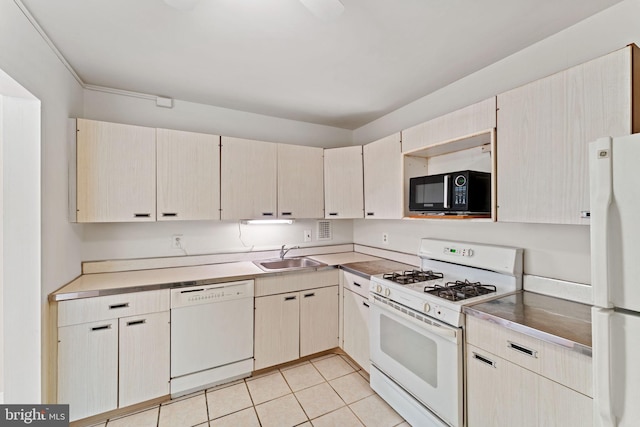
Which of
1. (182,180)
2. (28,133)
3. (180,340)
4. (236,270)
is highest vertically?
(28,133)

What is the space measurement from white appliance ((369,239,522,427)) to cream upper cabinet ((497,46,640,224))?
17.8 inches

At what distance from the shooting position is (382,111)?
9.66ft

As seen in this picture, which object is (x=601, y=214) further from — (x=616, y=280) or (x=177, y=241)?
(x=177, y=241)

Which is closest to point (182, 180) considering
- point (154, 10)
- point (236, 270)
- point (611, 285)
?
A: point (236, 270)

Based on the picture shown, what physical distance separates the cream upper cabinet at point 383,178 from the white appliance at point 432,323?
1.70 feet

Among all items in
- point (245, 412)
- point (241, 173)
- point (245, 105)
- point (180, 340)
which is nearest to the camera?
point (245, 412)

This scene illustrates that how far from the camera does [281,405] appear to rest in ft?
6.68

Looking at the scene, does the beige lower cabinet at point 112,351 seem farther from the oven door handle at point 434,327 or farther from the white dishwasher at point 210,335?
the oven door handle at point 434,327

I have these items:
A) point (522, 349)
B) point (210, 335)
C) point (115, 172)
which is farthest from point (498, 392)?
point (115, 172)

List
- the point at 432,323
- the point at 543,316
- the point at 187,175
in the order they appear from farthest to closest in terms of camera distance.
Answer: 1. the point at 187,175
2. the point at 432,323
3. the point at 543,316

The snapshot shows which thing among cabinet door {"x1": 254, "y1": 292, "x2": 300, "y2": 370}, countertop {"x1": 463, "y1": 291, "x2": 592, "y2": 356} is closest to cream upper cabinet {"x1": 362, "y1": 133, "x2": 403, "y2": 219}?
countertop {"x1": 463, "y1": 291, "x2": 592, "y2": 356}

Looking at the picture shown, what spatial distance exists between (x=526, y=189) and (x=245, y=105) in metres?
2.48

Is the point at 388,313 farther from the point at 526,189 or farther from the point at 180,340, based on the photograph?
the point at 180,340

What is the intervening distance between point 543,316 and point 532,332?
220 mm
